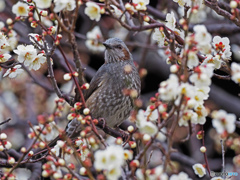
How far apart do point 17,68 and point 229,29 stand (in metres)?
3.12

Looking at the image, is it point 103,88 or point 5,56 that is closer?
point 5,56

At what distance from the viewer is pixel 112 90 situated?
4605 millimetres

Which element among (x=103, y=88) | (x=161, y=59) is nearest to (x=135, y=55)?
(x=161, y=59)

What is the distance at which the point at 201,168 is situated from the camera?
2732 mm

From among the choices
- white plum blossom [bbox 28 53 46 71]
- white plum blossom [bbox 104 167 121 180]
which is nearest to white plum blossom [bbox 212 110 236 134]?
white plum blossom [bbox 104 167 121 180]

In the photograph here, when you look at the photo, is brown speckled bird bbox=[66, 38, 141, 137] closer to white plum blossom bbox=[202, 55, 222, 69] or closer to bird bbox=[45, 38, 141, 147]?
bird bbox=[45, 38, 141, 147]

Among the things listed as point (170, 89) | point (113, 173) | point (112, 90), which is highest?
point (170, 89)

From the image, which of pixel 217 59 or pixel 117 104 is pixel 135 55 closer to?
pixel 117 104

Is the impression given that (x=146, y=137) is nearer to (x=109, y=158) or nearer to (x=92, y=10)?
(x=109, y=158)

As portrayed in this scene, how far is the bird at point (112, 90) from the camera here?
4.59 metres

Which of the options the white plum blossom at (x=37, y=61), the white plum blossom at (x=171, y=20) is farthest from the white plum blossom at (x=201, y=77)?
the white plum blossom at (x=37, y=61)

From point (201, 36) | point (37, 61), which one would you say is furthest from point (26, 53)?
point (201, 36)

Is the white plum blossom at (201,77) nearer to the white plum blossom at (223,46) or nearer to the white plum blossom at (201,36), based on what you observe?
the white plum blossom at (201,36)

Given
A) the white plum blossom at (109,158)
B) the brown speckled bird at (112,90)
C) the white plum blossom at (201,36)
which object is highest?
the white plum blossom at (201,36)
